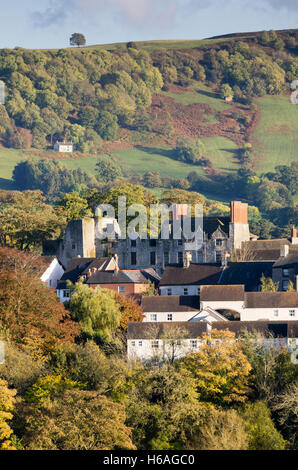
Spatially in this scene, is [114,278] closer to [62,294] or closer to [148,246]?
[62,294]

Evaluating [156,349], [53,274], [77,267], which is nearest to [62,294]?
[77,267]

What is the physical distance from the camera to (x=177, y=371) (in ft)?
166

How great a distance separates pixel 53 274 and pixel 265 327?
79.9 feet

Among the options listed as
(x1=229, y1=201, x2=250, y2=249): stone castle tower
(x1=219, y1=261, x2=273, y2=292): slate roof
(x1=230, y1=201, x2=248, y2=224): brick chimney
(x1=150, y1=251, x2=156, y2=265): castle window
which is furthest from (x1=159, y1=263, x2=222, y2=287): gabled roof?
(x1=230, y1=201, x2=248, y2=224): brick chimney

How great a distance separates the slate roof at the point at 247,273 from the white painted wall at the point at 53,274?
14.5m

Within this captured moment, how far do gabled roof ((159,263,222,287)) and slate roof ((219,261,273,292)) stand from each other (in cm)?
78

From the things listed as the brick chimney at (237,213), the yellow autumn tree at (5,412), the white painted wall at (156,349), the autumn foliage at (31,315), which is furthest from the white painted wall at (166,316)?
the brick chimney at (237,213)

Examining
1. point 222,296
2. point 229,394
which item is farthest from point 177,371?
point 222,296

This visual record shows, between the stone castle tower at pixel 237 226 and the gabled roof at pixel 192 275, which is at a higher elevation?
the stone castle tower at pixel 237 226

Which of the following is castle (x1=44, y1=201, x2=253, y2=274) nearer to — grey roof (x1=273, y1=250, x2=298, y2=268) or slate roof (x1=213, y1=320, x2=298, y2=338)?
grey roof (x1=273, y1=250, x2=298, y2=268)

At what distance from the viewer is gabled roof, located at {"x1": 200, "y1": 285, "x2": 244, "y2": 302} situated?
61.2 m

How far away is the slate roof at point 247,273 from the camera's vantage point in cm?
6776

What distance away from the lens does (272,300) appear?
6072cm

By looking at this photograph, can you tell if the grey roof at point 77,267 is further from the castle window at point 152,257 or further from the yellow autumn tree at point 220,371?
the yellow autumn tree at point 220,371
